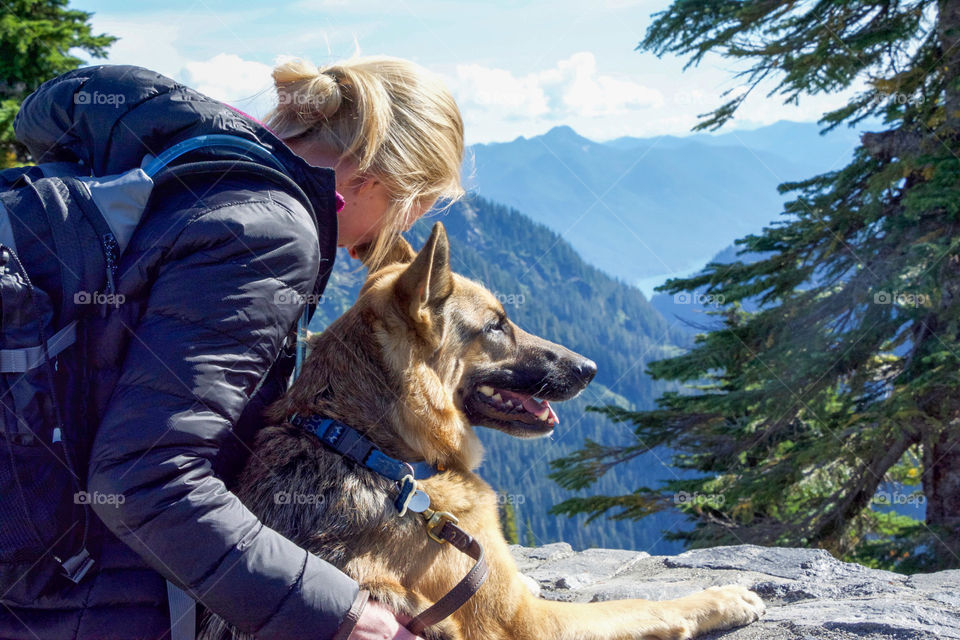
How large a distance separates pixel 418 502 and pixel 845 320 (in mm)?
10189

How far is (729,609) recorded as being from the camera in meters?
3.57

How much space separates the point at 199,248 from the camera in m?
2.25

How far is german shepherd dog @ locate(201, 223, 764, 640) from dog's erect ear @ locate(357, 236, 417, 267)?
0.97ft

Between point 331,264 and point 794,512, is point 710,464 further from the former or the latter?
point 331,264

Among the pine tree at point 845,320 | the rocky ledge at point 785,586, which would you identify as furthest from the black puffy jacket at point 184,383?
the pine tree at point 845,320

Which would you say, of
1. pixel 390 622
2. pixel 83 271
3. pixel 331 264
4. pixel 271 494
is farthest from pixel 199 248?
pixel 390 622

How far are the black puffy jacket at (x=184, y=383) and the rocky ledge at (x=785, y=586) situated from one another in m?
2.30

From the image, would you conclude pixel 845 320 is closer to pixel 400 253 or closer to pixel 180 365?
pixel 400 253

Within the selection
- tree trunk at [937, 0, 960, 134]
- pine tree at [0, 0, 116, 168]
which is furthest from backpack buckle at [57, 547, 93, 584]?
pine tree at [0, 0, 116, 168]

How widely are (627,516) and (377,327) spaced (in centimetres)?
1152

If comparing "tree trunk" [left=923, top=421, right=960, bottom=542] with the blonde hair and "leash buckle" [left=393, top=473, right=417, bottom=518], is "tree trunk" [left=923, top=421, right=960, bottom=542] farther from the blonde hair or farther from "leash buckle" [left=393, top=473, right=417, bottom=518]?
"leash buckle" [left=393, top=473, right=417, bottom=518]

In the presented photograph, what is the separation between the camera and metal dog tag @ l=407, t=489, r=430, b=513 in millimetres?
3014

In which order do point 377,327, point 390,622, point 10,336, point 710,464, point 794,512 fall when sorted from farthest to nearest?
point 710,464 → point 794,512 → point 377,327 → point 390,622 → point 10,336

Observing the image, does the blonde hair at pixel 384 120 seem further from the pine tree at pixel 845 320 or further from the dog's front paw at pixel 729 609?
the pine tree at pixel 845 320
